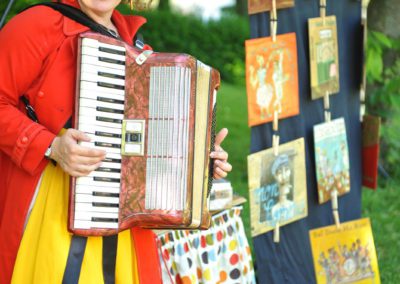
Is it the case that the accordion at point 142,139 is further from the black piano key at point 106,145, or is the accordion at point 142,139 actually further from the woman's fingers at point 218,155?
the woman's fingers at point 218,155

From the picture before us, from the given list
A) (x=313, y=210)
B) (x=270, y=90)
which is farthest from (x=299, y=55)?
(x=313, y=210)

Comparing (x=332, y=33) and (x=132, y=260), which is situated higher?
(x=332, y=33)

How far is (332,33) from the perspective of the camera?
4.01m

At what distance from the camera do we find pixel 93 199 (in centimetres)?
222

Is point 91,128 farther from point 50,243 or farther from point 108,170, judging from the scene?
point 50,243

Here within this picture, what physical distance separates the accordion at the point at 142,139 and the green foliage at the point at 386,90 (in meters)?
2.97

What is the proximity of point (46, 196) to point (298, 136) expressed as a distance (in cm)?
183

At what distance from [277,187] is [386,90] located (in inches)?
78.4

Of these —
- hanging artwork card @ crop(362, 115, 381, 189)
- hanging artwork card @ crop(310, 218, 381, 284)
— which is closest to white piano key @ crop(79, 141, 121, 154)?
hanging artwork card @ crop(310, 218, 381, 284)

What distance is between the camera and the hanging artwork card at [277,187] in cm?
363

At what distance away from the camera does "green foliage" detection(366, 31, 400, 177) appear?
16.6ft

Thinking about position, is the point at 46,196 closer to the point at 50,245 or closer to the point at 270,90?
the point at 50,245

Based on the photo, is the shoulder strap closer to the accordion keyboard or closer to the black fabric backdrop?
the accordion keyboard

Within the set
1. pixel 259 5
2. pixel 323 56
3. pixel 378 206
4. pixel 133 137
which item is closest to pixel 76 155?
pixel 133 137
